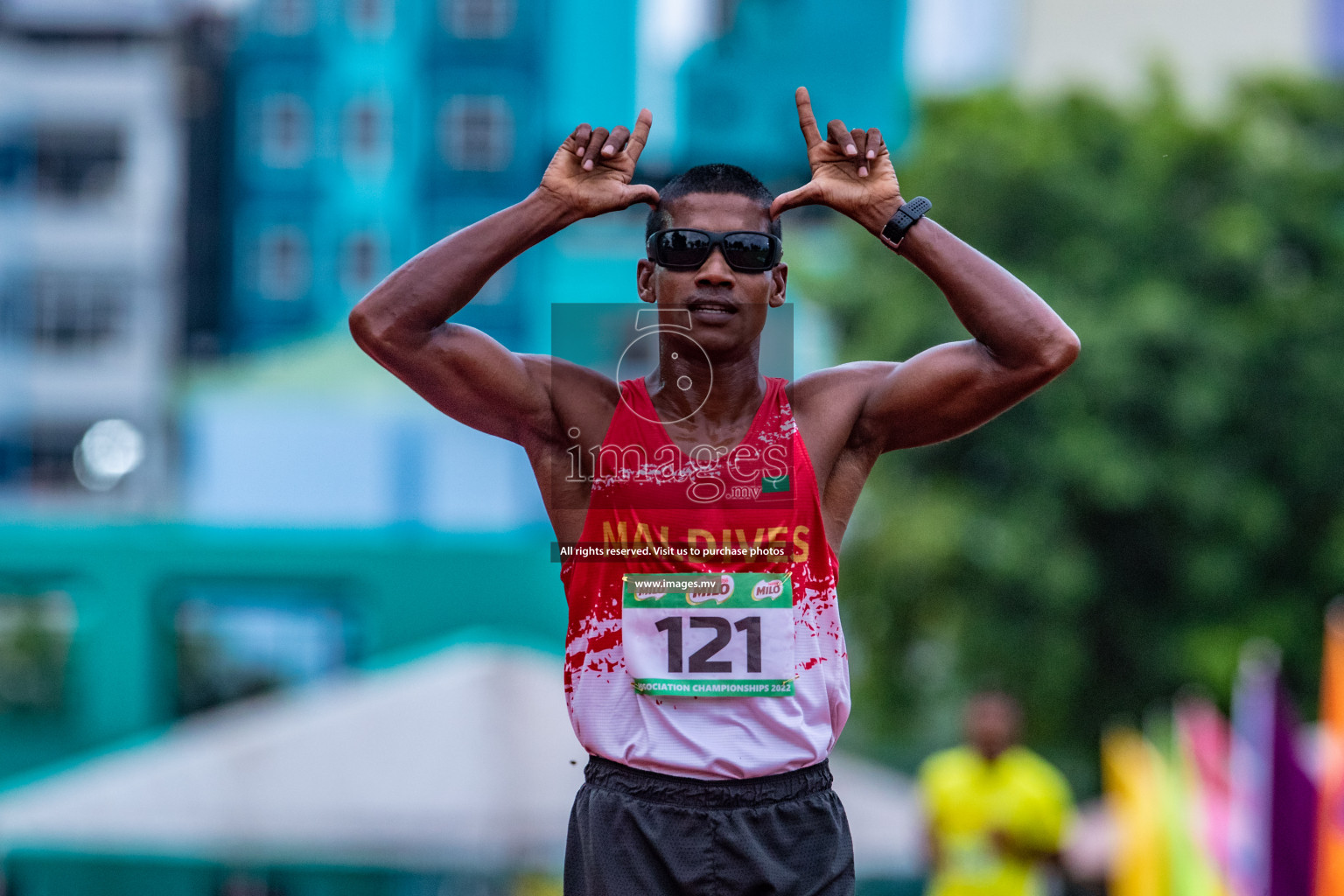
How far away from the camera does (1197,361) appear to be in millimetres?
14070

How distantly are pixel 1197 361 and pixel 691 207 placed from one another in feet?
40.1

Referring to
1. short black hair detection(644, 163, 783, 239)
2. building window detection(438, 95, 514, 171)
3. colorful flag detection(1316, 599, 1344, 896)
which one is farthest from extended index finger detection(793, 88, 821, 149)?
building window detection(438, 95, 514, 171)

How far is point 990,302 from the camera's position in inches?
113

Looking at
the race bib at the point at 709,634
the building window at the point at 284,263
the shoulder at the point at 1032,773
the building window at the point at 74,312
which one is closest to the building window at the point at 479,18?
the building window at the point at 284,263

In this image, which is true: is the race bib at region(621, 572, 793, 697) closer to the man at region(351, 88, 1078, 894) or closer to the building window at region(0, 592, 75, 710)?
the man at region(351, 88, 1078, 894)

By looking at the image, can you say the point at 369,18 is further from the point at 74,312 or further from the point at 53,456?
the point at 53,456

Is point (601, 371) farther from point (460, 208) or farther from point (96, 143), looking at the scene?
point (96, 143)

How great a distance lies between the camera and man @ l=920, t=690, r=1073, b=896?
728 cm

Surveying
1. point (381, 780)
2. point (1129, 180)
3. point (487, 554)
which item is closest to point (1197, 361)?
point (1129, 180)

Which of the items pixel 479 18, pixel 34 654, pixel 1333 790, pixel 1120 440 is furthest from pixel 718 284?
pixel 479 18

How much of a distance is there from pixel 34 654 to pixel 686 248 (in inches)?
621

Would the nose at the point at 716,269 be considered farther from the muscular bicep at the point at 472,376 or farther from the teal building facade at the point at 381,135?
the teal building facade at the point at 381,135

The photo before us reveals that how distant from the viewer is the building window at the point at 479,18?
19391mm

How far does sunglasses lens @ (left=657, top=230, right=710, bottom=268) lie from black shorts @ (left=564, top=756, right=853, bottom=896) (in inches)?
36.4
